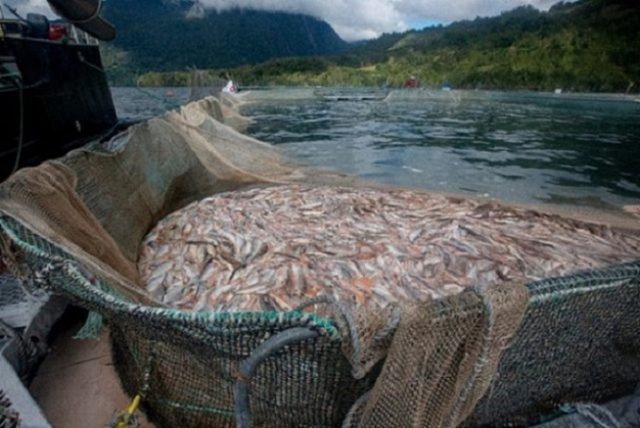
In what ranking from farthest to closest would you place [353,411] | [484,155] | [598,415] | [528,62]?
1. [528,62]
2. [484,155]
3. [598,415]
4. [353,411]

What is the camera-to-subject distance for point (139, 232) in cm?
541

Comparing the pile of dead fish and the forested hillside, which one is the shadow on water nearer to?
the pile of dead fish

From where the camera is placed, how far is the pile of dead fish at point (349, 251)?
429 cm

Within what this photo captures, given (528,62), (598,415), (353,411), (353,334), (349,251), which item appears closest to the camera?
(353,334)

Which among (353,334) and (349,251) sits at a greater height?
(353,334)

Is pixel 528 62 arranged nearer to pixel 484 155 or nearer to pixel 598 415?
pixel 484 155

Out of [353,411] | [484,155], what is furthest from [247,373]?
[484,155]

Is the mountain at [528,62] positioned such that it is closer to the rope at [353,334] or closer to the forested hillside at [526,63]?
the forested hillside at [526,63]

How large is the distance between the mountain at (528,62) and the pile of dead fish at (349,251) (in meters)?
87.2

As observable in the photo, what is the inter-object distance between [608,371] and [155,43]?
207 metres

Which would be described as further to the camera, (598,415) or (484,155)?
(484,155)

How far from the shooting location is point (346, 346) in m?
1.80

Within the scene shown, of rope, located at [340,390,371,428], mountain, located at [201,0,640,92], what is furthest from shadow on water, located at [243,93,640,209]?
mountain, located at [201,0,640,92]

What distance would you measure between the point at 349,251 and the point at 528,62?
333ft
